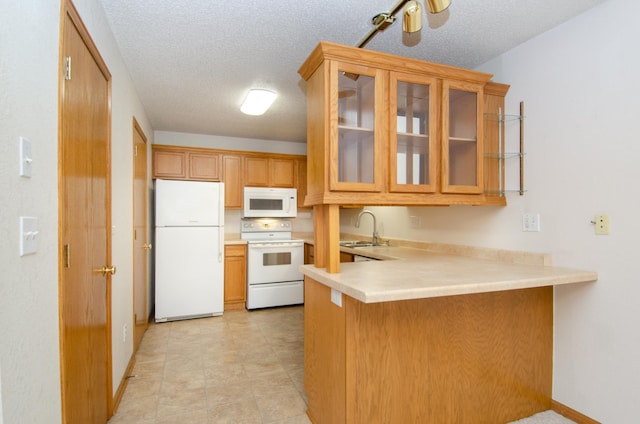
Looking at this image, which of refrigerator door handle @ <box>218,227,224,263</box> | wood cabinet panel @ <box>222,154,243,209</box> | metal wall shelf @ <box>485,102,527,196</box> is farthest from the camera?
wood cabinet panel @ <box>222,154,243,209</box>

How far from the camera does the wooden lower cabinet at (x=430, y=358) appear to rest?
1717mm

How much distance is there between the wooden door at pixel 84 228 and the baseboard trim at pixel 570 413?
263cm

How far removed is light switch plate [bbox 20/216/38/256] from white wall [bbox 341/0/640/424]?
258 centimetres

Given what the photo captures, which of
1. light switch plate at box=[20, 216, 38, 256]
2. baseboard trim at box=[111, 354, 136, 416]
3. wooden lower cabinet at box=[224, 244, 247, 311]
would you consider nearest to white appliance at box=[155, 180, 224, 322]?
wooden lower cabinet at box=[224, 244, 247, 311]

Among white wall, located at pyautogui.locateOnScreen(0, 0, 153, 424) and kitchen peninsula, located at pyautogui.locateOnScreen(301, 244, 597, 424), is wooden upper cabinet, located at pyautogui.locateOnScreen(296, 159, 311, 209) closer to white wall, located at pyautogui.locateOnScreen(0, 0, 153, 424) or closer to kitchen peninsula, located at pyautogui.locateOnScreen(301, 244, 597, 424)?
kitchen peninsula, located at pyautogui.locateOnScreen(301, 244, 597, 424)

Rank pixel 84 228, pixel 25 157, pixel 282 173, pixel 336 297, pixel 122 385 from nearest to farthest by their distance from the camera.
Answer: pixel 25 157
pixel 84 228
pixel 336 297
pixel 122 385
pixel 282 173

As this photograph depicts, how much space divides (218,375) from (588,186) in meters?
2.84

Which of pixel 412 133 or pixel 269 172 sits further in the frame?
pixel 269 172

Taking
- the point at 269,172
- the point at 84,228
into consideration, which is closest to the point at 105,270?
the point at 84,228

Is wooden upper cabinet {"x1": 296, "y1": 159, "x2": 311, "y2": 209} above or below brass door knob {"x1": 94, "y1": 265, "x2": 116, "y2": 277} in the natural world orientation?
above

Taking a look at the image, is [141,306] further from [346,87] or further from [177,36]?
[346,87]

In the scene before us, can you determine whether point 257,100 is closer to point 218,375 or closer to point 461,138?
point 461,138

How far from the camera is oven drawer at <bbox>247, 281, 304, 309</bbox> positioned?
4.40 m

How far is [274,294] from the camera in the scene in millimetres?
4492
